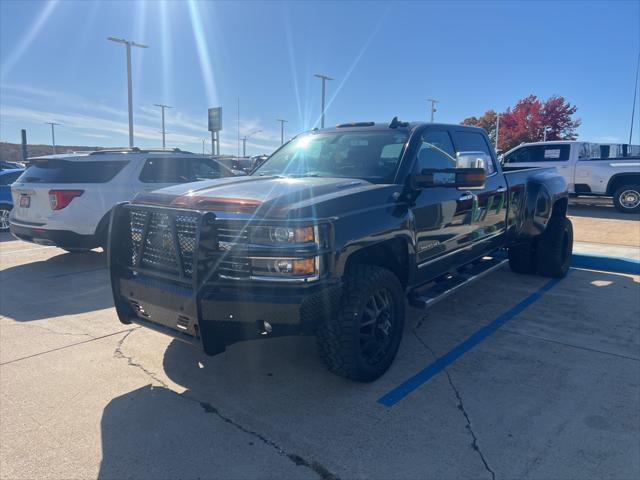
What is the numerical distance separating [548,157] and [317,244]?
48.0ft

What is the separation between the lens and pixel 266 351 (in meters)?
4.22

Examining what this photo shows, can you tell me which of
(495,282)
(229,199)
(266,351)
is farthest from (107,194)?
(495,282)

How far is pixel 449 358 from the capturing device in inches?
162

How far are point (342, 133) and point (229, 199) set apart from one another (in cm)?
184

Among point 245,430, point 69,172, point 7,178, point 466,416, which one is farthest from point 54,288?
point 7,178

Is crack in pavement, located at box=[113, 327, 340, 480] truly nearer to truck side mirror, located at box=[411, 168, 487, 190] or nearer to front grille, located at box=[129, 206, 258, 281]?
front grille, located at box=[129, 206, 258, 281]

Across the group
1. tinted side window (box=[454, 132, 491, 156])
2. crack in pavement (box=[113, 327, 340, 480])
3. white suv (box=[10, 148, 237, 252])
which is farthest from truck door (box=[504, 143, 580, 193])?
crack in pavement (box=[113, 327, 340, 480])

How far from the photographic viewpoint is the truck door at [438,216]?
4031mm

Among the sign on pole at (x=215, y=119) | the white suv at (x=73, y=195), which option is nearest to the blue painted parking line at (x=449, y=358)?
the white suv at (x=73, y=195)

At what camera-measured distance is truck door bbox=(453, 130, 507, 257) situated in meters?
4.96

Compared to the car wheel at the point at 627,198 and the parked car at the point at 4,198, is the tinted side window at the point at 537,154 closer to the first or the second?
the car wheel at the point at 627,198

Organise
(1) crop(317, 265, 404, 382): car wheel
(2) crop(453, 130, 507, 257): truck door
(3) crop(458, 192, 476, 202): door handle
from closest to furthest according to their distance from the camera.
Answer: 1. (1) crop(317, 265, 404, 382): car wheel
2. (3) crop(458, 192, 476, 202): door handle
3. (2) crop(453, 130, 507, 257): truck door

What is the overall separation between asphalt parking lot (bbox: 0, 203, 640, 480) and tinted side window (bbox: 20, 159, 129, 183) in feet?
8.00

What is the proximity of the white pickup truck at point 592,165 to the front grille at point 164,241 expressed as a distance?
1205cm
